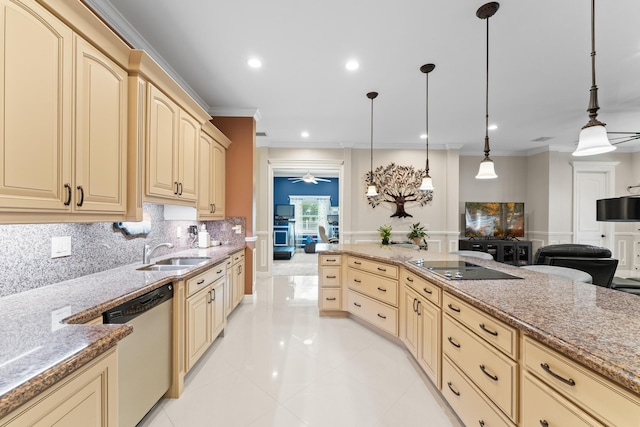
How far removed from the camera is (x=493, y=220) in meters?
6.17

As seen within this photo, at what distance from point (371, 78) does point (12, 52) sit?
290 centimetres

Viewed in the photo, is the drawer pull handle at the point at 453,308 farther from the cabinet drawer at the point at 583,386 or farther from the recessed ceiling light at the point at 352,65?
the recessed ceiling light at the point at 352,65

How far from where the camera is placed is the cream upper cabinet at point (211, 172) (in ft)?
10.1

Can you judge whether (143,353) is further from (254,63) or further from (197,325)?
(254,63)

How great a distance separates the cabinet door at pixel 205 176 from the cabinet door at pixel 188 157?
12 centimetres

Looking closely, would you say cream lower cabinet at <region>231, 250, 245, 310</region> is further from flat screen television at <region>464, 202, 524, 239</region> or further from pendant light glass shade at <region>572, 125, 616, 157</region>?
flat screen television at <region>464, 202, 524, 239</region>

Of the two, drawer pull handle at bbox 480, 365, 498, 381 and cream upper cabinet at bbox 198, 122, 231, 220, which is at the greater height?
cream upper cabinet at bbox 198, 122, 231, 220

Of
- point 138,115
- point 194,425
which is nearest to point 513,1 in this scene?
point 138,115

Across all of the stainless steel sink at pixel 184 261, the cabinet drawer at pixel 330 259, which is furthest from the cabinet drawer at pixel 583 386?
the stainless steel sink at pixel 184 261

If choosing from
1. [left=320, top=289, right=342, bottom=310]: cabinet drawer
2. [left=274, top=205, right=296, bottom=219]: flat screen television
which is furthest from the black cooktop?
[left=274, top=205, right=296, bottom=219]: flat screen television

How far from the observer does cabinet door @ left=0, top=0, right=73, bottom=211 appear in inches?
41.9

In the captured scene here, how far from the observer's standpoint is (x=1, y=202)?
1029mm

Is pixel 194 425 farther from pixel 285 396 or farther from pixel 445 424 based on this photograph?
pixel 445 424

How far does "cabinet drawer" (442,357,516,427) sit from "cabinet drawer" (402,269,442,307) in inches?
16.0
